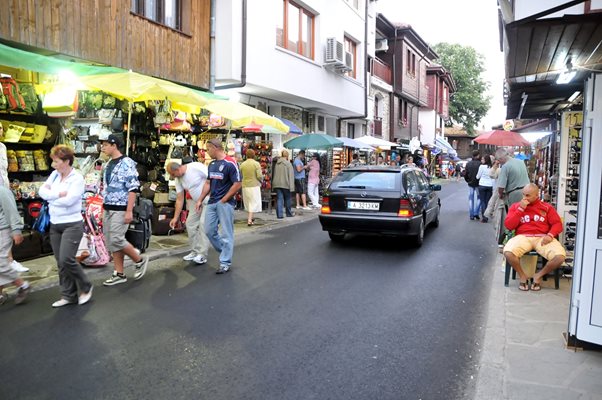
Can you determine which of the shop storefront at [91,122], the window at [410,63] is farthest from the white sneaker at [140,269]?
the window at [410,63]

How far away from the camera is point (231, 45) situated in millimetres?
12680

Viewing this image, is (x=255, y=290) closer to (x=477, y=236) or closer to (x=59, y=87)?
(x=59, y=87)

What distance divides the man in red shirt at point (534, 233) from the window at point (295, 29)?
11.0 meters

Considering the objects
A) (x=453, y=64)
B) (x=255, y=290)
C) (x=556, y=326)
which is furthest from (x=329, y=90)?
(x=453, y=64)

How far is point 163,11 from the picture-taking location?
1150cm

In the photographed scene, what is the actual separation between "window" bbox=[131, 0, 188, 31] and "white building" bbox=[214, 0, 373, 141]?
1.20m

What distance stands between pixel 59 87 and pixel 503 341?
761 centimetres

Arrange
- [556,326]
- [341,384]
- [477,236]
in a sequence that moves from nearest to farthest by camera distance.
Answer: [341,384], [556,326], [477,236]

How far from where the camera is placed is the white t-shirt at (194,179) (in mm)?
7496

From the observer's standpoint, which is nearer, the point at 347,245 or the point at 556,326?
the point at 556,326

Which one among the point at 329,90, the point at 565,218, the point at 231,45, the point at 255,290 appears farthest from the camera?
the point at 329,90

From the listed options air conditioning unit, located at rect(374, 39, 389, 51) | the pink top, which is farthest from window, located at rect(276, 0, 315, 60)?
air conditioning unit, located at rect(374, 39, 389, 51)

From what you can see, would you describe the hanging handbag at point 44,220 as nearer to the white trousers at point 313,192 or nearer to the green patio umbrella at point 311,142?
the green patio umbrella at point 311,142

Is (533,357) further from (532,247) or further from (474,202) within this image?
(474,202)
